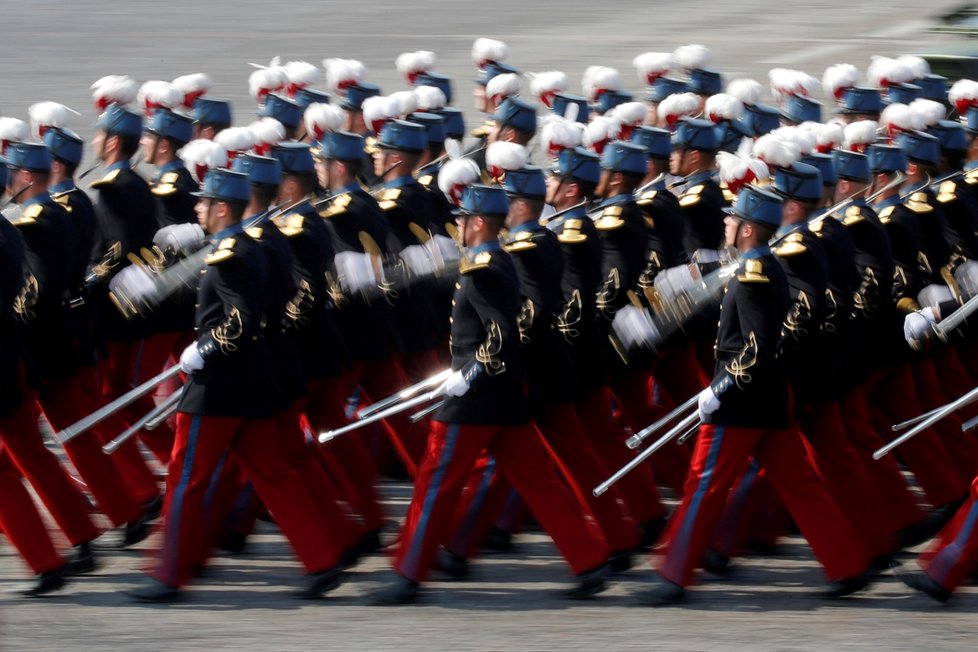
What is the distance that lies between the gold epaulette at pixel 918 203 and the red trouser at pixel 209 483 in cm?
307

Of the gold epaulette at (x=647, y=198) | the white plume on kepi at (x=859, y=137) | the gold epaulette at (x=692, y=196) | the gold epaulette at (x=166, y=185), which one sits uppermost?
the white plume on kepi at (x=859, y=137)

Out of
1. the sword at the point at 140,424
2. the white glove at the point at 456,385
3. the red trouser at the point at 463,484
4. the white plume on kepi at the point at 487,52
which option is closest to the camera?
the white glove at the point at 456,385

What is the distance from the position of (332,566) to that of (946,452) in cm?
288

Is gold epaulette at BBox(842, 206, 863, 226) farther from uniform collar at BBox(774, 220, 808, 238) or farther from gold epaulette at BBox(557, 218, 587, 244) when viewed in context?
gold epaulette at BBox(557, 218, 587, 244)

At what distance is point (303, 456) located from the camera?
320 inches

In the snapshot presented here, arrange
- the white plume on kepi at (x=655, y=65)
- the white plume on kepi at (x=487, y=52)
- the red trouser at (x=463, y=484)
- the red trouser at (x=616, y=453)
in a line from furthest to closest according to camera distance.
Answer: the white plume on kepi at (x=487, y=52)
the white plume on kepi at (x=655, y=65)
the red trouser at (x=616, y=453)
the red trouser at (x=463, y=484)

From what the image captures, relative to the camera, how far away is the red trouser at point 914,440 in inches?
347

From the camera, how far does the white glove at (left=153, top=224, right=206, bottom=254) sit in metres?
9.09

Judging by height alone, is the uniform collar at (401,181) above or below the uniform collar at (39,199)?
below

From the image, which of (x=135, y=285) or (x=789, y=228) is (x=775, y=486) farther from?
(x=135, y=285)

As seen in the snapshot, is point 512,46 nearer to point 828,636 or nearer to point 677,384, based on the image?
→ point 677,384

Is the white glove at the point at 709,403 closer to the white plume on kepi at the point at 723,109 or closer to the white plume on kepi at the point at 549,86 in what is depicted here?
the white plume on kepi at the point at 723,109

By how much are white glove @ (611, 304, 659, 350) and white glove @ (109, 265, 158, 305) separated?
1989 mm

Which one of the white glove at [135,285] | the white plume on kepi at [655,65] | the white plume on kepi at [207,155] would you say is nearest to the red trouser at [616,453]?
the white plume on kepi at [207,155]
